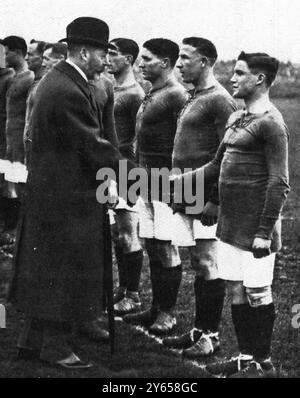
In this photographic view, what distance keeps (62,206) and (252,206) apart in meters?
1.28

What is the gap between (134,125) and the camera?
7.02 meters

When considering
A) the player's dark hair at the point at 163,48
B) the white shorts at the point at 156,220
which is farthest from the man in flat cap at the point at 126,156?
the player's dark hair at the point at 163,48

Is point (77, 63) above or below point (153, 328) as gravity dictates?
above

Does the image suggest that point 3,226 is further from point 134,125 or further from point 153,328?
point 153,328

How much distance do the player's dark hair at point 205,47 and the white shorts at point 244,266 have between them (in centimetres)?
155

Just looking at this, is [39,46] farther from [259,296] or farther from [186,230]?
[259,296]

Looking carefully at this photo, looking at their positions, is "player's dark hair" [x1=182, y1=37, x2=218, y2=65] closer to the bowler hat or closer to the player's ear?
the bowler hat

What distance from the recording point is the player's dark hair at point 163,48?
255 inches

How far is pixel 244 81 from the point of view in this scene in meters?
5.06

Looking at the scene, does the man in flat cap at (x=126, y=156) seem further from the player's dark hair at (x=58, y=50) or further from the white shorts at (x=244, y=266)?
the white shorts at (x=244, y=266)

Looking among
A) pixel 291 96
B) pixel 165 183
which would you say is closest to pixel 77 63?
pixel 165 183

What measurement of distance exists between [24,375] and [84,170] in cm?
142

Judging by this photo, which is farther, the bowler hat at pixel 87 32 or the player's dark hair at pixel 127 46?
the player's dark hair at pixel 127 46

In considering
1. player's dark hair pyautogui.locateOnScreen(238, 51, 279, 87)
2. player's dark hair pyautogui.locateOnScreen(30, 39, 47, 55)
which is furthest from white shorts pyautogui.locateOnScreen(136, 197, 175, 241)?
player's dark hair pyautogui.locateOnScreen(30, 39, 47, 55)
